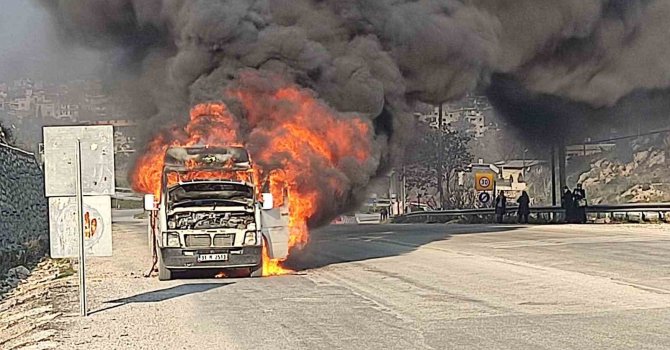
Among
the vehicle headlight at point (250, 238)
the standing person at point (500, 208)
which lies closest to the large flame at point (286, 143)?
the vehicle headlight at point (250, 238)

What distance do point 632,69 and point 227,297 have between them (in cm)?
2363

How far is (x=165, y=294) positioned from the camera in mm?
16141

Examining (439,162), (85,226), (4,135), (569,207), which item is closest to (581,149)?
(569,207)

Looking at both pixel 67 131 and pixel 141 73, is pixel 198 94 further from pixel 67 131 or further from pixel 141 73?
pixel 67 131

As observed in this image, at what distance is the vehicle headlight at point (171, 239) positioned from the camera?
18.1 meters

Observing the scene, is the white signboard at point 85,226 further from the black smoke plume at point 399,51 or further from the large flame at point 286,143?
the black smoke plume at point 399,51

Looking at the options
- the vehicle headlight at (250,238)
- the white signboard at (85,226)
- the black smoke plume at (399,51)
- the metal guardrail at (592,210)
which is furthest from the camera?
the metal guardrail at (592,210)

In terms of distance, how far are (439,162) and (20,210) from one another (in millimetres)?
43061

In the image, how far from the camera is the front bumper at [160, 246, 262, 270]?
59.5ft

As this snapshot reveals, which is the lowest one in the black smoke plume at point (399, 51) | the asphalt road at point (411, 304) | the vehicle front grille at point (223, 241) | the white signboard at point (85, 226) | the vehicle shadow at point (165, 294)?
the vehicle shadow at point (165, 294)

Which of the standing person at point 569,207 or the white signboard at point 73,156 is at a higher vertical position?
the white signboard at point 73,156

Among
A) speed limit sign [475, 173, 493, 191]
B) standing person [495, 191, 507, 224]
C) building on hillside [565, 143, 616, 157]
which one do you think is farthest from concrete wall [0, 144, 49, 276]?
speed limit sign [475, 173, 493, 191]

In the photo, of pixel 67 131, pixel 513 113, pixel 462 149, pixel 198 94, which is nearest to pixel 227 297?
pixel 67 131

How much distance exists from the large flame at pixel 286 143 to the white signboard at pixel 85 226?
209 inches
